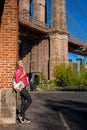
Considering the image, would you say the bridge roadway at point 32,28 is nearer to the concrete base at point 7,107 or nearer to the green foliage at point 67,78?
the green foliage at point 67,78

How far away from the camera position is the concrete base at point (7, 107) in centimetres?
920

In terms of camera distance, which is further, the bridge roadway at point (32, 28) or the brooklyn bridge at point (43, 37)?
the brooklyn bridge at point (43, 37)

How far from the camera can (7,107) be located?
9258 millimetres

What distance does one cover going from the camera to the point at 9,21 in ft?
32.0

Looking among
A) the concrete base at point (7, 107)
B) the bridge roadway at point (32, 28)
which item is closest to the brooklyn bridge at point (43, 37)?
the bridge roadway at point (32, 28)

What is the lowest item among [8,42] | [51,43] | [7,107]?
[7,107]

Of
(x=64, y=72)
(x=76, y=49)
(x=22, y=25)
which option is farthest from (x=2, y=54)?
(x=76, y=49)

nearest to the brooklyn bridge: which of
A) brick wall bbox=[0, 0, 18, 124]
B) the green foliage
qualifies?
the green foliage

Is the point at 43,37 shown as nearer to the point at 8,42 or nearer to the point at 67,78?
the point at 67,78

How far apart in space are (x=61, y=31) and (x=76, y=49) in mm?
22744

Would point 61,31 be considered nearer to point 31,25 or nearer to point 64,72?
point 31,25

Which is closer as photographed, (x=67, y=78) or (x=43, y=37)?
(x=67, y=78)

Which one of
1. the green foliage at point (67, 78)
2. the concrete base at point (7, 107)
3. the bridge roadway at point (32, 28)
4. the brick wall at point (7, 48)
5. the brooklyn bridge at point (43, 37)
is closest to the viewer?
the concrete base at point (7, 107)

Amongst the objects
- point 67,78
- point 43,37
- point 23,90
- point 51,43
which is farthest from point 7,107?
point 43,37
